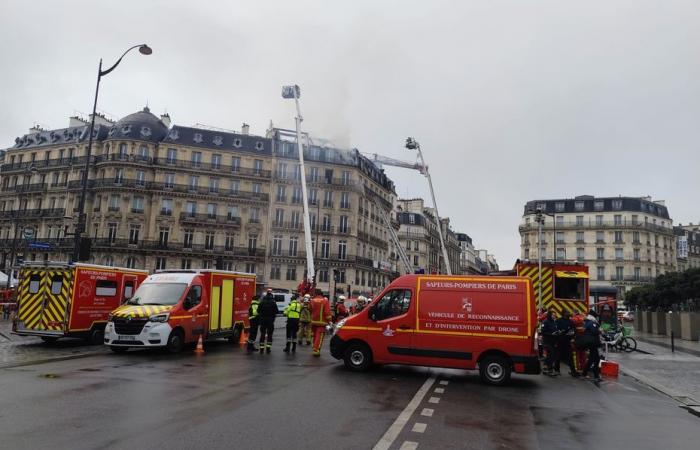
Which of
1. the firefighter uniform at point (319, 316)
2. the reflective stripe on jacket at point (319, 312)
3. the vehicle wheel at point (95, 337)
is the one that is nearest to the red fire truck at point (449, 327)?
the firefighter uniform at point (319, 316)

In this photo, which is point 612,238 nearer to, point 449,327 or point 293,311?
point 293,311

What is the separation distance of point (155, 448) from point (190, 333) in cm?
1001

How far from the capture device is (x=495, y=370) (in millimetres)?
11023

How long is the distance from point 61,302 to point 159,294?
3.35 metres

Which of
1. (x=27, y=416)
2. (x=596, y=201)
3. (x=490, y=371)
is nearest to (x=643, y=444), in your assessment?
(x=490, y=371)

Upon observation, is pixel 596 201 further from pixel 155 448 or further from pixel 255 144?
pixel 155 448

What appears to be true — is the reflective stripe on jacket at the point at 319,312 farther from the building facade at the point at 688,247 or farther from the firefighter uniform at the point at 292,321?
the building facade at the point at 688,247

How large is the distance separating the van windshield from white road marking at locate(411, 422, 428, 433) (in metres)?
9.71

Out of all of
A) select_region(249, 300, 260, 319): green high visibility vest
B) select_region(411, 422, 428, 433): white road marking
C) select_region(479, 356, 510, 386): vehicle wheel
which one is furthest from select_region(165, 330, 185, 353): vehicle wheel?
select_region(411, 422, 428, 433): white road marking

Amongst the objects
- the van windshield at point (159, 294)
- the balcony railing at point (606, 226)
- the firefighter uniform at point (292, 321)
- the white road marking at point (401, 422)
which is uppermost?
the balcony railing at point (606, 226)

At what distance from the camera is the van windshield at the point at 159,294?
48.8 ft

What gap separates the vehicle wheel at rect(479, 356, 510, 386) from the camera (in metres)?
10.9

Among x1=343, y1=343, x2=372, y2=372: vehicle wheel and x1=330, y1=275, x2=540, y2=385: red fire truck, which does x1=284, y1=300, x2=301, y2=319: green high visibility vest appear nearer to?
x1=330, y1=275, x2=540, y2=385: red fire truck

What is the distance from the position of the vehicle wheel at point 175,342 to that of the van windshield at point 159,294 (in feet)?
2.90
